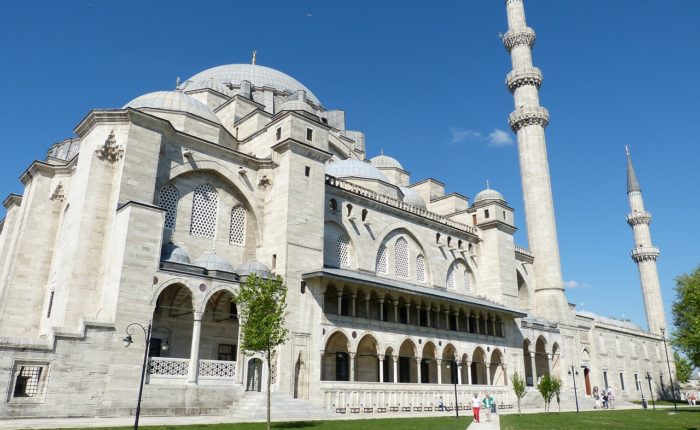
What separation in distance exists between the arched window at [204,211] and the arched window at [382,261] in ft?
30.2

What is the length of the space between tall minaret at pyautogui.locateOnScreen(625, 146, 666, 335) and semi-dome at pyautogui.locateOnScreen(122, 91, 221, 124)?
146ft

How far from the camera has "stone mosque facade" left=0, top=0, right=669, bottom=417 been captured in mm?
16391

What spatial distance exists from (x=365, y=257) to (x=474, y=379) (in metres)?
10.9

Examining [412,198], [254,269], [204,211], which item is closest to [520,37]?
[412,198]

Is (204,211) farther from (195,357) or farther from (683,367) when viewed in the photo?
(683,367)

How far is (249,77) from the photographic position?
37.2 meters

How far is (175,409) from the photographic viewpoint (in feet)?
53.5

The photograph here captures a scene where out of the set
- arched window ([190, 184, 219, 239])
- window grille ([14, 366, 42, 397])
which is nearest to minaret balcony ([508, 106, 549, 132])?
arched window ([190, 184, 219, 239])

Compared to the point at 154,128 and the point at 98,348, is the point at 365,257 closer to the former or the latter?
the point at 154,128

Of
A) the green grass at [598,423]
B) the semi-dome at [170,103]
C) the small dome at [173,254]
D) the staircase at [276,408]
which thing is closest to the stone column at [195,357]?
the staircase at [276,408]

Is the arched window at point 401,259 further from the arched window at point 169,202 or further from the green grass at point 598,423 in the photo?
the arched window at point 169,202

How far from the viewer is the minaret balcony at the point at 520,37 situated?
4034 cm

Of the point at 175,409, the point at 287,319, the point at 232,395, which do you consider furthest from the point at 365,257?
the point at 175,409

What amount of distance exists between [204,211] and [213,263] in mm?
2886
